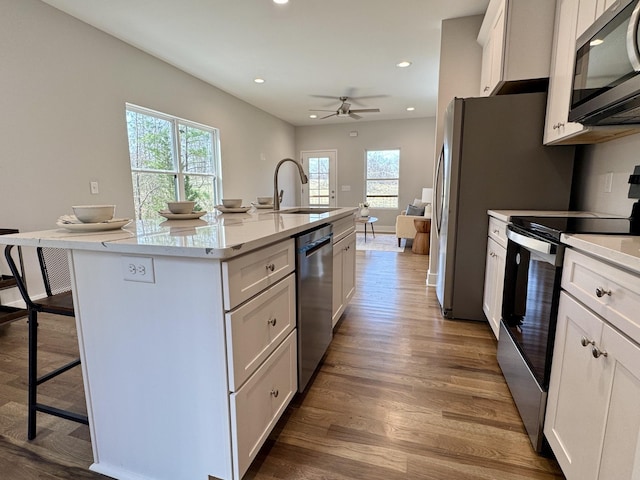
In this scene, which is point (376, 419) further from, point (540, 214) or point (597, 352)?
point (540, 214)

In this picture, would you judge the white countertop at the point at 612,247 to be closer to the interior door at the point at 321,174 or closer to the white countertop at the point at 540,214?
the white countertop at the point at 540,214

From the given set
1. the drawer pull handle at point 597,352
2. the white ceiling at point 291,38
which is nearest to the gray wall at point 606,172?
the drawer pull handle at point 597,352

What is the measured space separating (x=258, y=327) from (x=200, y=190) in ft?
14.8

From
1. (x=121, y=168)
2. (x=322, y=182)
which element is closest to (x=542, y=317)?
(x=121, y=168)

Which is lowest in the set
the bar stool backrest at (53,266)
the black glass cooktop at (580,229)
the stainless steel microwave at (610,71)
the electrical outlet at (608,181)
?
the bar stool backrest at (53,266)

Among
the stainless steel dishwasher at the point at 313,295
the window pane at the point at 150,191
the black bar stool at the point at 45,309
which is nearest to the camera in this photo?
the black bar stool at the point at 45,309

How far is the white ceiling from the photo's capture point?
3.01 m

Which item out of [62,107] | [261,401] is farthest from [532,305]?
[62,107]

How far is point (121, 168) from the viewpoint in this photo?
3721 millimetres

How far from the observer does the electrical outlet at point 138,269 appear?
1.06 metres

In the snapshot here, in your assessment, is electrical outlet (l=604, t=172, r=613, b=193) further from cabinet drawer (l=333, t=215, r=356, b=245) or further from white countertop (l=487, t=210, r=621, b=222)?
cabinet drawer (l=333, t=215, r=356, b=245)

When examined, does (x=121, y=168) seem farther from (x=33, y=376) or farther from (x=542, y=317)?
(x=542, y=317)

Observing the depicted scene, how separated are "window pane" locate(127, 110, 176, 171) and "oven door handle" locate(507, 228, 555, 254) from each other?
13.3ft

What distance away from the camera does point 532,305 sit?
4.96ft
